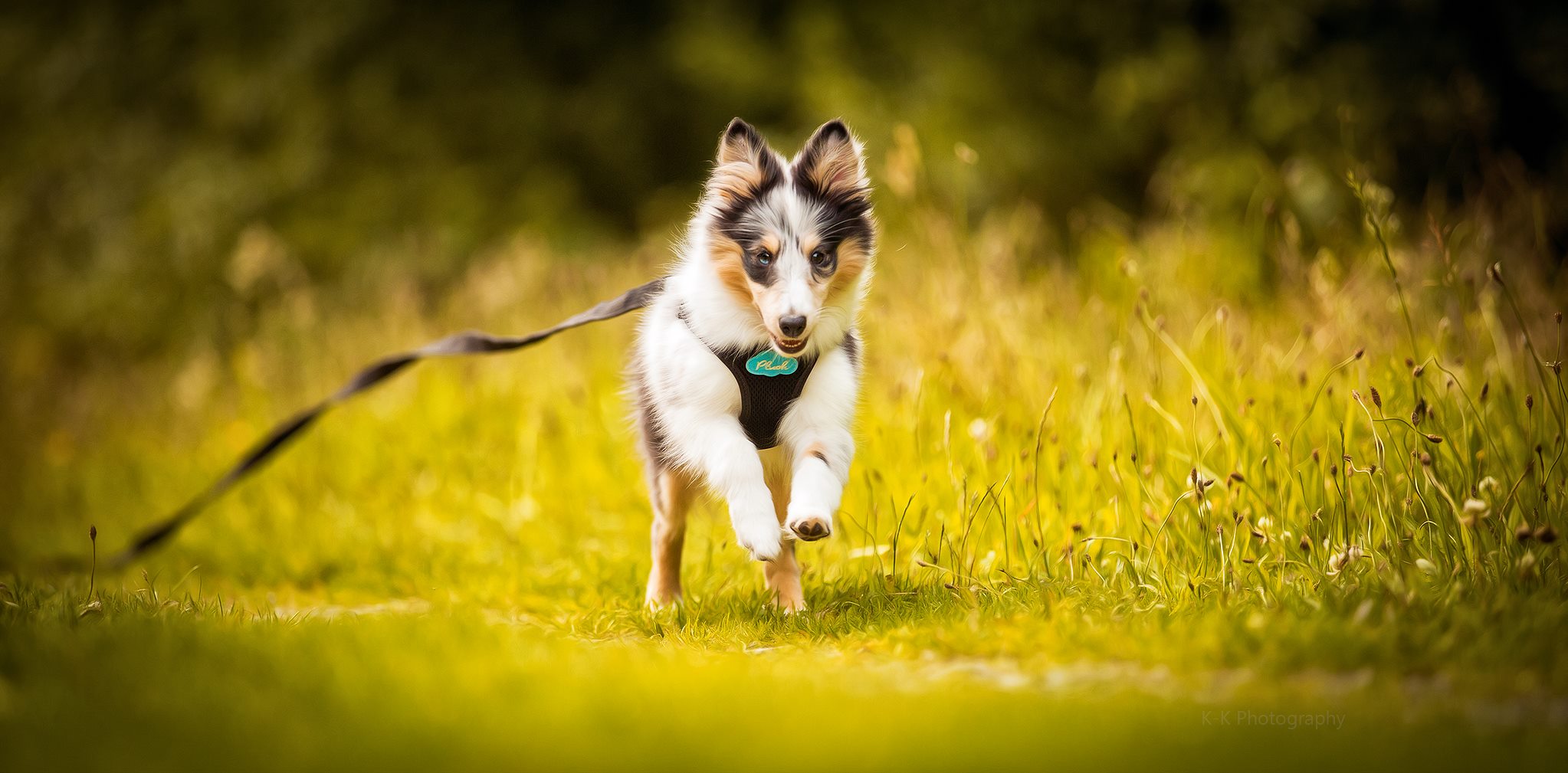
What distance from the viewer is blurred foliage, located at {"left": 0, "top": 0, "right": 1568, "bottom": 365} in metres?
7.65

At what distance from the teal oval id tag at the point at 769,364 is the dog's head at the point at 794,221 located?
0.37ft

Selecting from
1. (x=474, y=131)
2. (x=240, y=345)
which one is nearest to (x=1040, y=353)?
(x=240, y=345)

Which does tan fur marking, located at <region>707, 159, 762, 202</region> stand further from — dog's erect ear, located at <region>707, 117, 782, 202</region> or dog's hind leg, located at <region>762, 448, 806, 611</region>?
dog's hind leg, located at <region>762, 448, 806, 611</region>

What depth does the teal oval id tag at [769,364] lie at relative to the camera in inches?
132

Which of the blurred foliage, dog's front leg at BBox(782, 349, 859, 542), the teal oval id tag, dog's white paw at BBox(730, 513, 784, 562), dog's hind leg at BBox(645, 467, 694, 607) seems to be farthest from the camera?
the blurred foliage

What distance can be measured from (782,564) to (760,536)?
0.72 m

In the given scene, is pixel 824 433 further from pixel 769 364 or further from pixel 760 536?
pixel 760 536

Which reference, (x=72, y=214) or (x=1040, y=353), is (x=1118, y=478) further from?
(x=72, y=214)

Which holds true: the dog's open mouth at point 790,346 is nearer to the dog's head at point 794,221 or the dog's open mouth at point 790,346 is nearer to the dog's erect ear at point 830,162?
the dog's head at point 794,221

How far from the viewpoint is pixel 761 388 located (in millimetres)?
3387

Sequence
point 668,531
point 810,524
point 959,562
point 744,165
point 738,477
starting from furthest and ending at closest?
point 668,531 → point 959,562 → point 744,165 → point 738,477 → point 810,524

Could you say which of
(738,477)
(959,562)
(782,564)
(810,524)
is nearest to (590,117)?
(782,564)

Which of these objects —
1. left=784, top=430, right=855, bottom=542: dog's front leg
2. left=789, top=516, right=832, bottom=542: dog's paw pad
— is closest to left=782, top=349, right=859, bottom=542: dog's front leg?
left=784, top=430, right=855, bottom=542: dog's front leg

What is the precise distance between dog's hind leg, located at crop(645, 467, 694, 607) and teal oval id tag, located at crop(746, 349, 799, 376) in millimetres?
565
